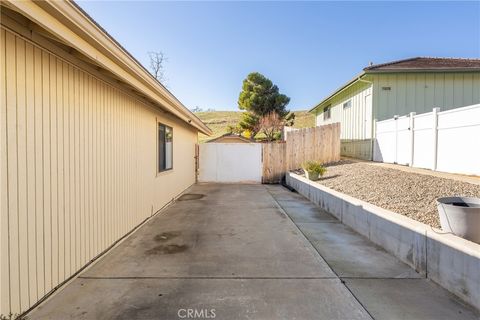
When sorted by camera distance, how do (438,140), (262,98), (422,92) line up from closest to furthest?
1. (438,140)
2. (422,92)
3. (262,98)

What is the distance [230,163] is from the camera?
504 inches

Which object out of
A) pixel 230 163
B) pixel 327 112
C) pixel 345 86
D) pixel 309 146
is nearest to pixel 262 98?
pixel 327 112

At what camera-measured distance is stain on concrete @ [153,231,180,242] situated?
462cm

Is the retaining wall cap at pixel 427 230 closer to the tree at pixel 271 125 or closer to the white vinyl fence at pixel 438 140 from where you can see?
the white vinyl fence at pixel 438 140

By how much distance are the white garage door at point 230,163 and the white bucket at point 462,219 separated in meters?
9.56

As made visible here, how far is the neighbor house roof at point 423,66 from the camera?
11445mm

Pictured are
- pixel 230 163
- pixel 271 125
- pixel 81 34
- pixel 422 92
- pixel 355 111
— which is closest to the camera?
pixel 81 34

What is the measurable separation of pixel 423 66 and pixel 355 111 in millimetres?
3236

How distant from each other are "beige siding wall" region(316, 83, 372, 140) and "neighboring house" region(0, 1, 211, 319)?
1021 centimetres

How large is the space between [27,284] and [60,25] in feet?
7.64

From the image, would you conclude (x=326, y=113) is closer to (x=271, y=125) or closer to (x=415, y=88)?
(x=415, y=88)

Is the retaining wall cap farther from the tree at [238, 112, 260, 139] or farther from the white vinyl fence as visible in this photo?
the tree at [238, 112, 260, 139]

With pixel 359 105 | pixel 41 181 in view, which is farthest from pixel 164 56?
pixel 41 181

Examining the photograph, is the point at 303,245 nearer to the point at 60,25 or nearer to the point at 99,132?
the point at 99,132
